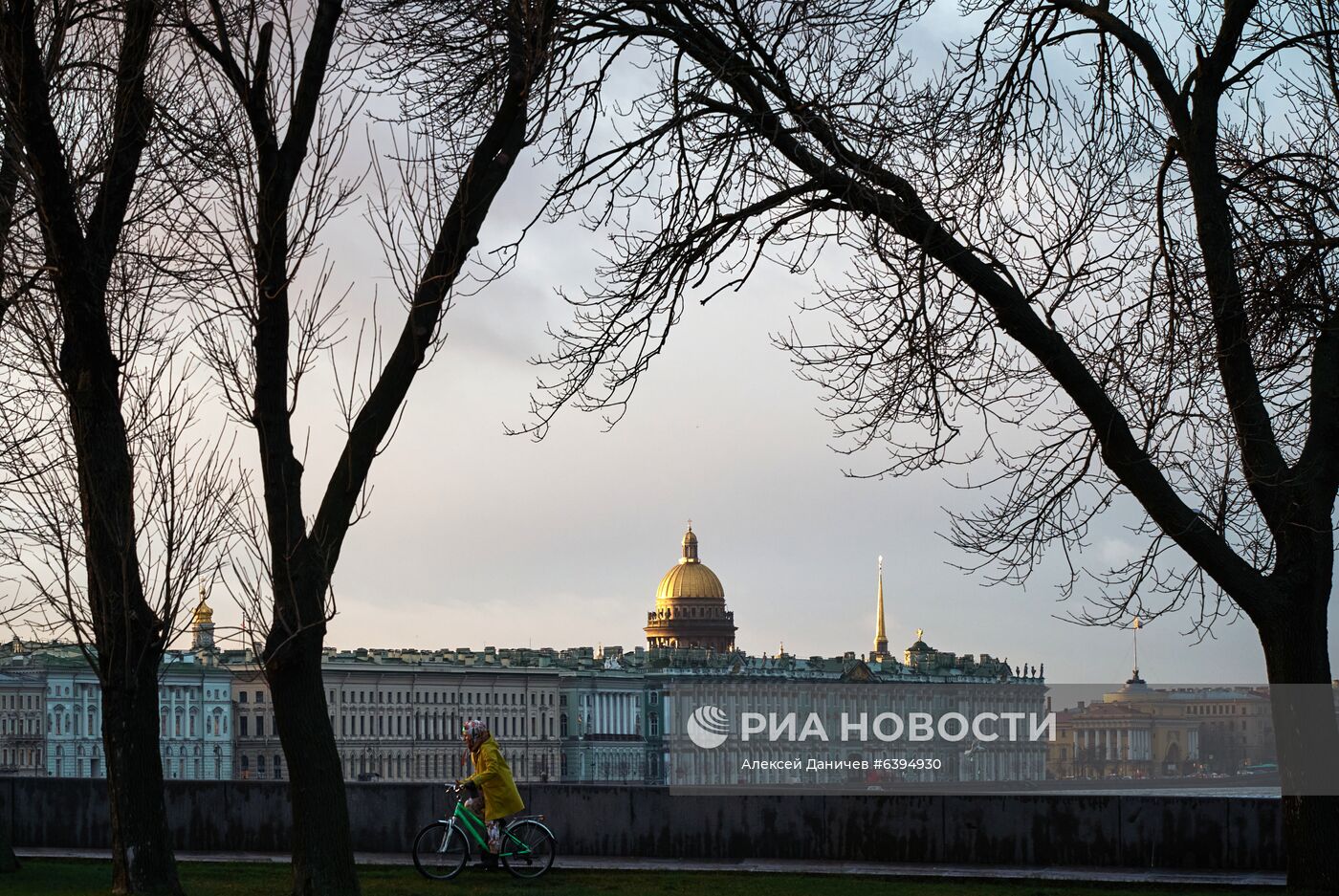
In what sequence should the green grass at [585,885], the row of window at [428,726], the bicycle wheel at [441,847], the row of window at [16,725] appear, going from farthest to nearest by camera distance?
the row of window at [428,726] → the row of window at [16,725] → the bicycle wheel at [441,847] → the green grass at [585,885]

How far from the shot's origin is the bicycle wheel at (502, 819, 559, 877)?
14.6 meters

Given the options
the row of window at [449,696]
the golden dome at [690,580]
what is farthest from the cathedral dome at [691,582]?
the row of window at [449,696]

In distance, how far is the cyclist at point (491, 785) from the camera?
14438 mm

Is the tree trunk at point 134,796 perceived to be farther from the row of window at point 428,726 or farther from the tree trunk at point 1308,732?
the row of window at point 428,726

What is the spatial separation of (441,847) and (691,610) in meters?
172

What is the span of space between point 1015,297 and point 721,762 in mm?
142658

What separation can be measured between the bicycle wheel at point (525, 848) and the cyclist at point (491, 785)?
0.08 metres

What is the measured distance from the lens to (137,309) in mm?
13648

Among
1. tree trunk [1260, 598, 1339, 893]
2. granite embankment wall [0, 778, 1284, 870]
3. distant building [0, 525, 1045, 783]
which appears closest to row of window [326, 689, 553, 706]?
distant building [0, 525, 1045, 783]

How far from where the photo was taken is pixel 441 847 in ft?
47.7

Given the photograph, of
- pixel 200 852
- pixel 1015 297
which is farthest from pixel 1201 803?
pixel 200 852

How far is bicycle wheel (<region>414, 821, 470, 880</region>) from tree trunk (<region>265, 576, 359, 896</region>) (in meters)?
3.50

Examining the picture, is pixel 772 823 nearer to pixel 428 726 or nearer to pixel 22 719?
pixel 22 719

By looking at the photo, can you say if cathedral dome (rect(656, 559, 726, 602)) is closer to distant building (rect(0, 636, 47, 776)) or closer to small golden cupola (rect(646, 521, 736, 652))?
small golden cupola (rect(646, 521, 736, 652))
